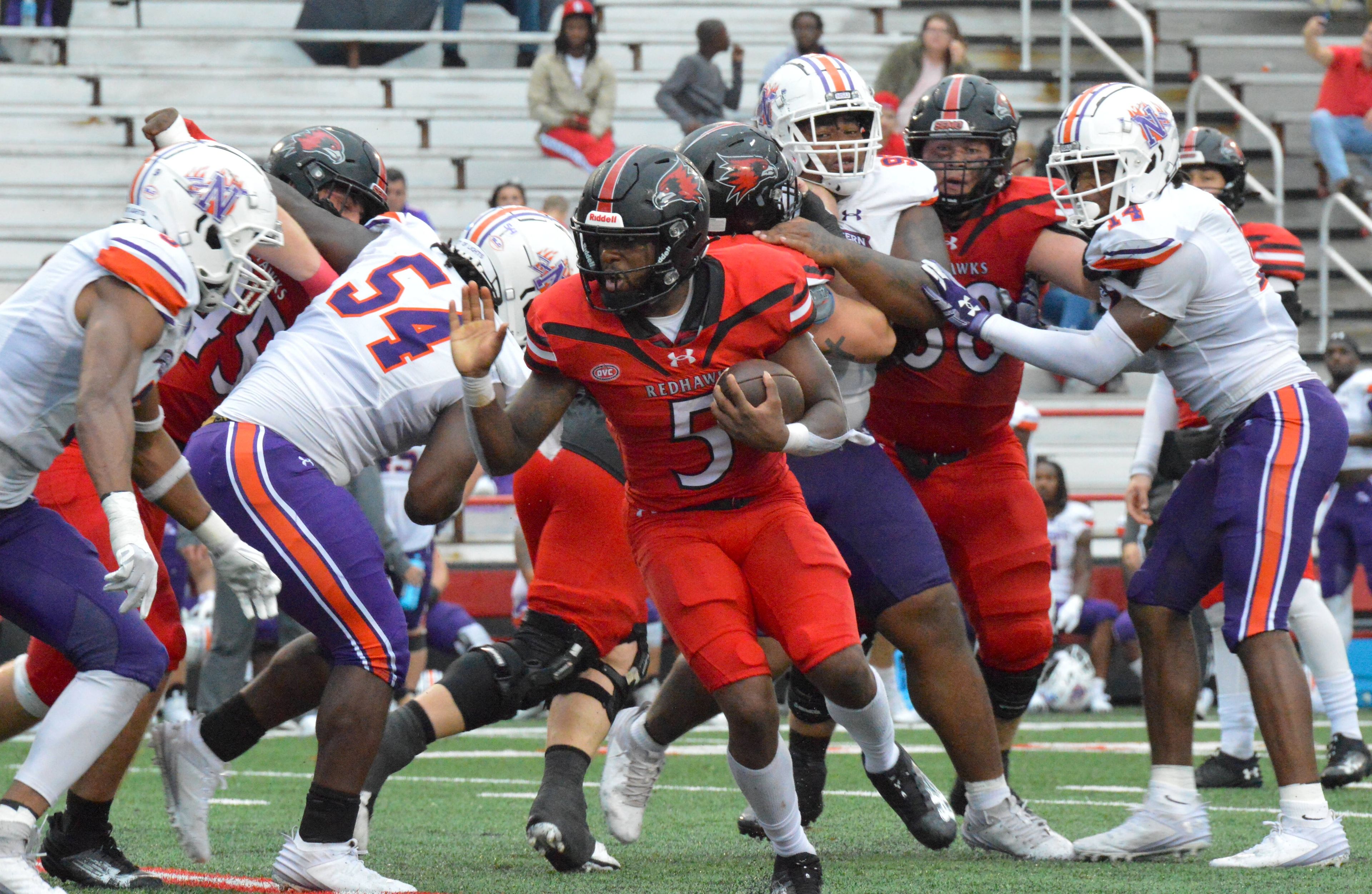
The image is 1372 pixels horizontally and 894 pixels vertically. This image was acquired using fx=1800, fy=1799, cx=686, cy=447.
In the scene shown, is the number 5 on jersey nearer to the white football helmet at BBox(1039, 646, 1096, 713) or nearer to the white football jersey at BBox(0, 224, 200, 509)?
the white football jersey at BBox(0, 224, 200, 509)

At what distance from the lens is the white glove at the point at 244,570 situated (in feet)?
11.9

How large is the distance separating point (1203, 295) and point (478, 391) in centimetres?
178

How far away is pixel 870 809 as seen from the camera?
5359 millimetres

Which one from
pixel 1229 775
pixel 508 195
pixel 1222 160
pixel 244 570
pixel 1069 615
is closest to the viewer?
pixel 244 570

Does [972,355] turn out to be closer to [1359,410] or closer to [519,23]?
[1359,410]

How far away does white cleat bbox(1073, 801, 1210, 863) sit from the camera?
426cm

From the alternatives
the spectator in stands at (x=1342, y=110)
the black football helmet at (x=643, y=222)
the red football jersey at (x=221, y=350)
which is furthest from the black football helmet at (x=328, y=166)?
the spectator in stands at (x=1342, y=110)

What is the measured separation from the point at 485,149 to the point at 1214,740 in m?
7.25

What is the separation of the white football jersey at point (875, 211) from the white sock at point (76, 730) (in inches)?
73.9

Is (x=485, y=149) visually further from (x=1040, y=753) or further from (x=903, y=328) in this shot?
(x=903, y=328)

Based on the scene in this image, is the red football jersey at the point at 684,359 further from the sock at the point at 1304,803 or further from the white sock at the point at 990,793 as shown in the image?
the sock at the point at 1304,803

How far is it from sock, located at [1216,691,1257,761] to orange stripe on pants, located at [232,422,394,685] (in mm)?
3196

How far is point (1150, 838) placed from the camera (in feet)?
14.0

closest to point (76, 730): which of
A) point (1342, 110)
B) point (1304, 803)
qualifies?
point (1304, 803)
